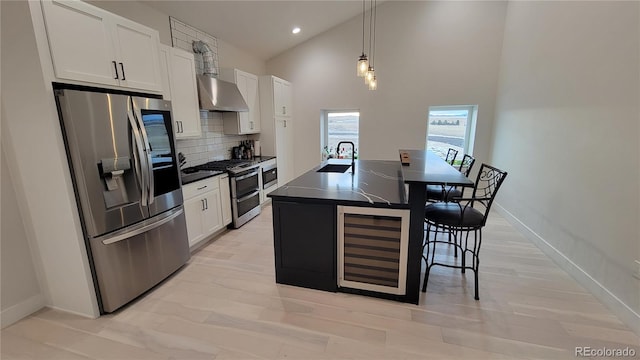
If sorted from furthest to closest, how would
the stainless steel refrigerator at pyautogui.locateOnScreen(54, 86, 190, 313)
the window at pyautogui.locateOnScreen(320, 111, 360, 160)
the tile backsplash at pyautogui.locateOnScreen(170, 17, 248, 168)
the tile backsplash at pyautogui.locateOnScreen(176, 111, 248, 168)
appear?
the window at pyautogui.locateOnScreen(320, 111, 360, 160), the tile backsplash at pyautogui.locateOnScreen(176, 111, 248, 168), the tile backsplash at pyautogui.locateOnScreen(170, 17, 248, 168), the stainless steel refrigerator at pyautogui.locateOnScreen(54, 86, 190, 313)

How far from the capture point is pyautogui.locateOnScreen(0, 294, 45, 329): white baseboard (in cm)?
203

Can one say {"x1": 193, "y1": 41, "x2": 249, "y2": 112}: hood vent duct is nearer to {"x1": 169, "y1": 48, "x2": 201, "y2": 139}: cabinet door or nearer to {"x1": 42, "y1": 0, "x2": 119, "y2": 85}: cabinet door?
{"x1": 169, "y1": 48, "x2": 201, "y2": 139}: cabinet door

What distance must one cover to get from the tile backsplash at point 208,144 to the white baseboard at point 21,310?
6.20 feet

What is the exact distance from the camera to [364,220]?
217 cm

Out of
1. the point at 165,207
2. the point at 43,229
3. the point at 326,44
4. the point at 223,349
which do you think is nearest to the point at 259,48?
the point at 326,44

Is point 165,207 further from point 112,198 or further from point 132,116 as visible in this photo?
point 132,116

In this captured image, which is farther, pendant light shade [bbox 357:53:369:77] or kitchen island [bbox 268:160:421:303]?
pendant light shade [bbox 357:53:369:77]

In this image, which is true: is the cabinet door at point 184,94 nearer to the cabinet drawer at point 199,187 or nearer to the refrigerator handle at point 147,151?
the cabinet drawer at point 199,187

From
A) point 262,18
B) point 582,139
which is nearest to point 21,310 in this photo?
point 262,18

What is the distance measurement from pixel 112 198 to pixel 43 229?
62cm

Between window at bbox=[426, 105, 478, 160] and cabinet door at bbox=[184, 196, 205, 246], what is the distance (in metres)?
4.02

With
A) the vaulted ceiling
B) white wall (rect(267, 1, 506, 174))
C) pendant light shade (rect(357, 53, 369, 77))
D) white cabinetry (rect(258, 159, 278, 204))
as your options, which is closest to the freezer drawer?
white cabinetry (rect(258, 159, 278, 204))

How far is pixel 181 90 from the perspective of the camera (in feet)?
10.2

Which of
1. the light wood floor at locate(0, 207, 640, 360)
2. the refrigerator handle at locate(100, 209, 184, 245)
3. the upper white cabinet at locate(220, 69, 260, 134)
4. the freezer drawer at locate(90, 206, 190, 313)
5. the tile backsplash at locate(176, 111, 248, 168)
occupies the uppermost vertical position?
the upper white cabinet at locate(220, 69, 260, 134)
